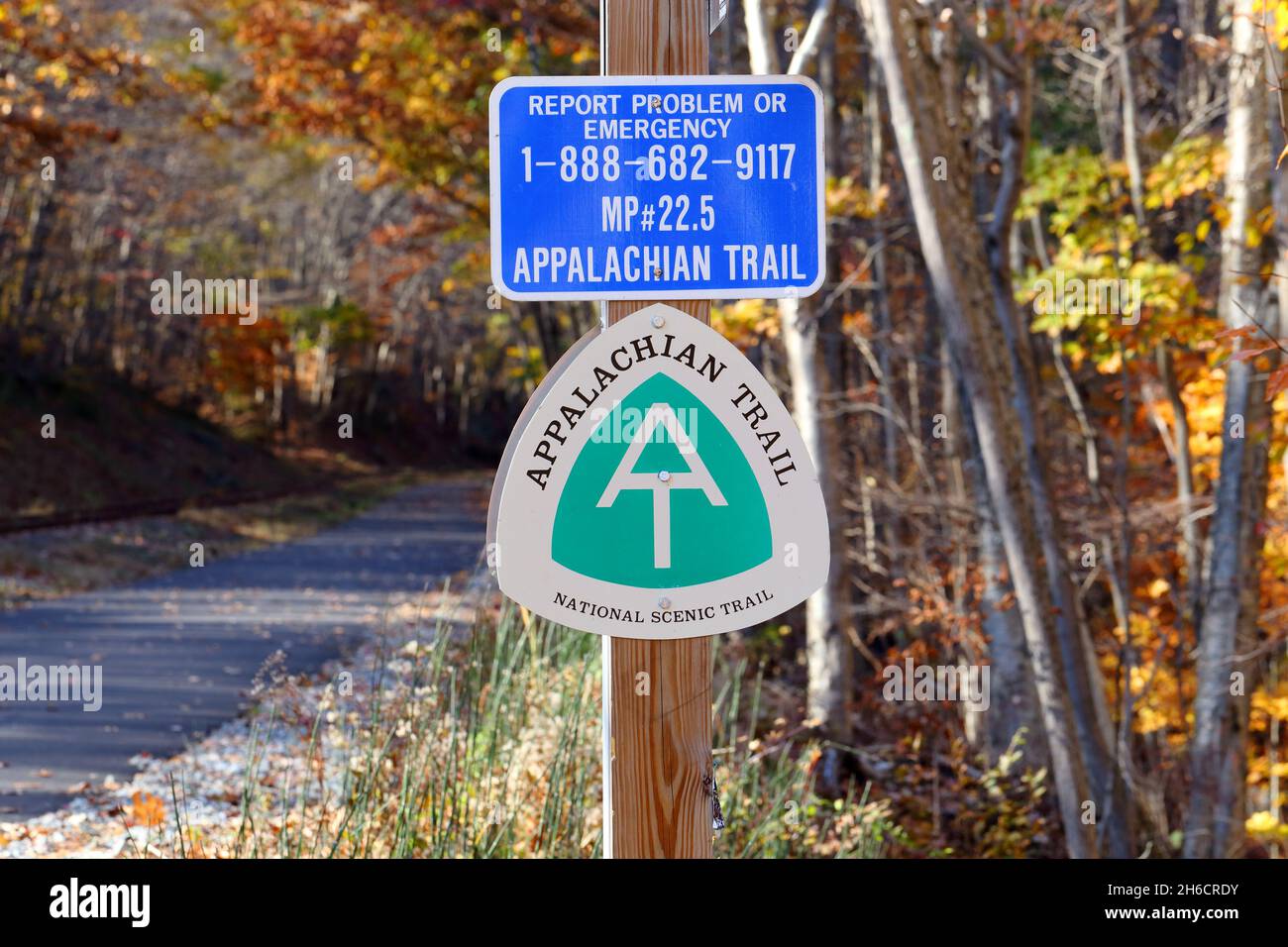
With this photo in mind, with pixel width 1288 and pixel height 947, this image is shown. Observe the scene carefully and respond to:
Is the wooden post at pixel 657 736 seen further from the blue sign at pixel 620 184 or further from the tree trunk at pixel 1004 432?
the tree trunk at pixel 1004 432

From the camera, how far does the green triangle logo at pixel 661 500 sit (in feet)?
8.96

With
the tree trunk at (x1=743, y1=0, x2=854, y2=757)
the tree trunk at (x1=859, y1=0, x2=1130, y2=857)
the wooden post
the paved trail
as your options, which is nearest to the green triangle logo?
the wooden post

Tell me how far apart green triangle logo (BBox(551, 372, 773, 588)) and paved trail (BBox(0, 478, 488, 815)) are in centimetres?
536

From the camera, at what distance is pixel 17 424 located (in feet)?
88.4

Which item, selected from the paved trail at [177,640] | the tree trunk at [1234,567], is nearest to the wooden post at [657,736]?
the paved trail at [177,640]

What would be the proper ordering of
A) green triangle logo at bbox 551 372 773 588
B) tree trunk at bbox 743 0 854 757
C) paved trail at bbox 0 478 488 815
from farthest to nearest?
1. tree trunk at bbox 743 0 854 757
2. paved trail at bbox 0 478 488 815
3. green triangle logo at bbox 551 372 773 588

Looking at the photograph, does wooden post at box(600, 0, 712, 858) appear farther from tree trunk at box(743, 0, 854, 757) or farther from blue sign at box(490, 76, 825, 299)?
tree trunk at box(743, 0, 854, 757)

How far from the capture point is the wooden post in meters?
2.77

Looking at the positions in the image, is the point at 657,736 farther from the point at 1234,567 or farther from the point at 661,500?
the point at 1234,567

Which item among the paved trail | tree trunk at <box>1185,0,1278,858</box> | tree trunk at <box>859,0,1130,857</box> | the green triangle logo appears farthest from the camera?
tree trunk at <box>1185,0,1278,858</box>

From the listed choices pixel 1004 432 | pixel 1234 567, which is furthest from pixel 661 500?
pixel 1234 567

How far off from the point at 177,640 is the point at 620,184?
10803 mm

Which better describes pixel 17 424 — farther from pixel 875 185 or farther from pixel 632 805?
pixel 632 805
